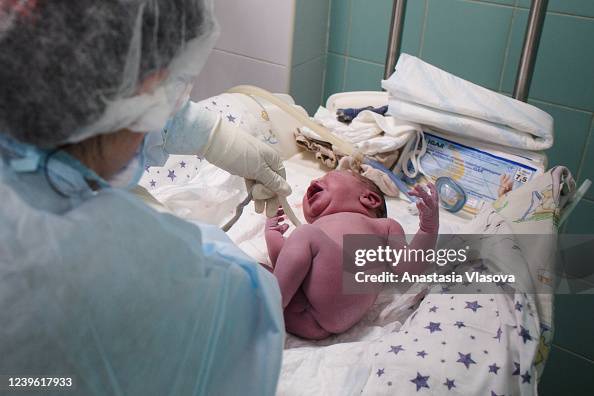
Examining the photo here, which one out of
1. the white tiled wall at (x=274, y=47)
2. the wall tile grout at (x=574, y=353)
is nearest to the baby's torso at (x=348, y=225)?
the white tiled wall at (x=274, y=47)

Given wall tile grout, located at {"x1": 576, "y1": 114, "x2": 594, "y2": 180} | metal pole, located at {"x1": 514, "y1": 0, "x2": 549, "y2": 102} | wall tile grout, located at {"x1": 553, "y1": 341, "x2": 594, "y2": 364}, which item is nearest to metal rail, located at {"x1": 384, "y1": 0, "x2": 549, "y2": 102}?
metal pole, located at {"x1": 514, "y1": 0, "x2": 549, "y2": 102}

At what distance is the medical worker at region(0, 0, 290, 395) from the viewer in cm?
48

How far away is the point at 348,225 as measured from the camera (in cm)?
124

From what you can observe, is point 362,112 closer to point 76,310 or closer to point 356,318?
point 356,318

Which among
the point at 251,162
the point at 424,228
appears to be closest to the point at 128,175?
the point at 251,162

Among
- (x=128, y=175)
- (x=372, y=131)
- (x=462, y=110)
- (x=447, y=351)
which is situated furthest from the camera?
(x=372, y=131)

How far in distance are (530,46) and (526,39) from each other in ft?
0.07

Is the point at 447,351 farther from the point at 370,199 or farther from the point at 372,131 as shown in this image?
the point at 372,131

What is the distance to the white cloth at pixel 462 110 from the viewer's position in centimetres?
141

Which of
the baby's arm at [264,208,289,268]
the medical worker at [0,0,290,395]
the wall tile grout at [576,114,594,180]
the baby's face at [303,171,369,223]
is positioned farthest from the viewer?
the wall tile grout at [576,114,594,180]

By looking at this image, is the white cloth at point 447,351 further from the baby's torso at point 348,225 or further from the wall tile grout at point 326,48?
the wall tile grout at point 326,48

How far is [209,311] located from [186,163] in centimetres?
91

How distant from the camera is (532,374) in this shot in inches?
35.1

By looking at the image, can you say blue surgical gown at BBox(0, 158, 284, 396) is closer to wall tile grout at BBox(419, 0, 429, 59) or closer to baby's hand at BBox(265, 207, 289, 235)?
baby's hand at BBox(265, 207, 289, 235)
